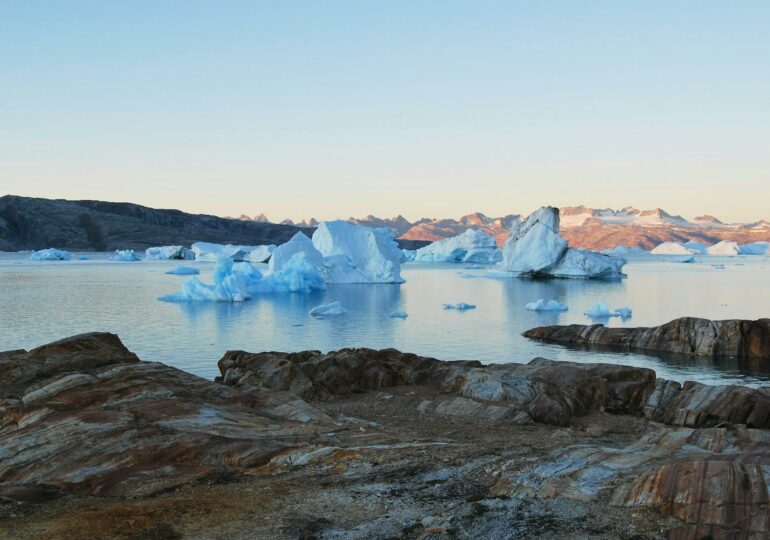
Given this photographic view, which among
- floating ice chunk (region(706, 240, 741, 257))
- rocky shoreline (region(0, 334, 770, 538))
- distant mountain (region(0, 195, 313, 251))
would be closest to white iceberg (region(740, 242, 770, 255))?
floating ice chunk (region(706, 240, 741, 257))

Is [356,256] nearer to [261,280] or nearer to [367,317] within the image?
[261,280]

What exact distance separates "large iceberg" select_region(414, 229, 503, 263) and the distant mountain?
67.0 metres

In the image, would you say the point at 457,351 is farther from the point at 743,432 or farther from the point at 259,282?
the point at 259,282

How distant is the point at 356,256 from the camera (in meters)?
61.4

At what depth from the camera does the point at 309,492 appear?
7.21 meters

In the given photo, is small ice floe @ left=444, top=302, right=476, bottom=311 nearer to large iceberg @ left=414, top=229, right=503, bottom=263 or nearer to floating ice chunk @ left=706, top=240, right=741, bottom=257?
large iceberg @ left=414, top=229, right=503, bottom=263

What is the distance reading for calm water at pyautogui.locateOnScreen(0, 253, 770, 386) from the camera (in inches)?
985

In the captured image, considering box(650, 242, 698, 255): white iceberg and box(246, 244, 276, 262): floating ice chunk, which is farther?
box(650, 242, 698, 255): white iceberg

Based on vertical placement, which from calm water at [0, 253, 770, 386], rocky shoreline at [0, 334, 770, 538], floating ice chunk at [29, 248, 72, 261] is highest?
floating ice chunk at [29, 248, 72, 261]

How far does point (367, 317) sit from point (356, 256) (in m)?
25.7

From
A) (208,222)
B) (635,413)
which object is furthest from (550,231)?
(208,222)

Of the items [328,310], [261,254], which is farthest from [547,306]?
[261,254]

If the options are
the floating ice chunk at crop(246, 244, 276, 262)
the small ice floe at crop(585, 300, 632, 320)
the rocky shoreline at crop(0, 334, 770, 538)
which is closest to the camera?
the rocky shoreline at crop(0, 334, 770, 538)

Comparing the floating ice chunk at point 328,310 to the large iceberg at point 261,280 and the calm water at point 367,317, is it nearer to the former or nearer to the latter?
the calm water at point 367,317
